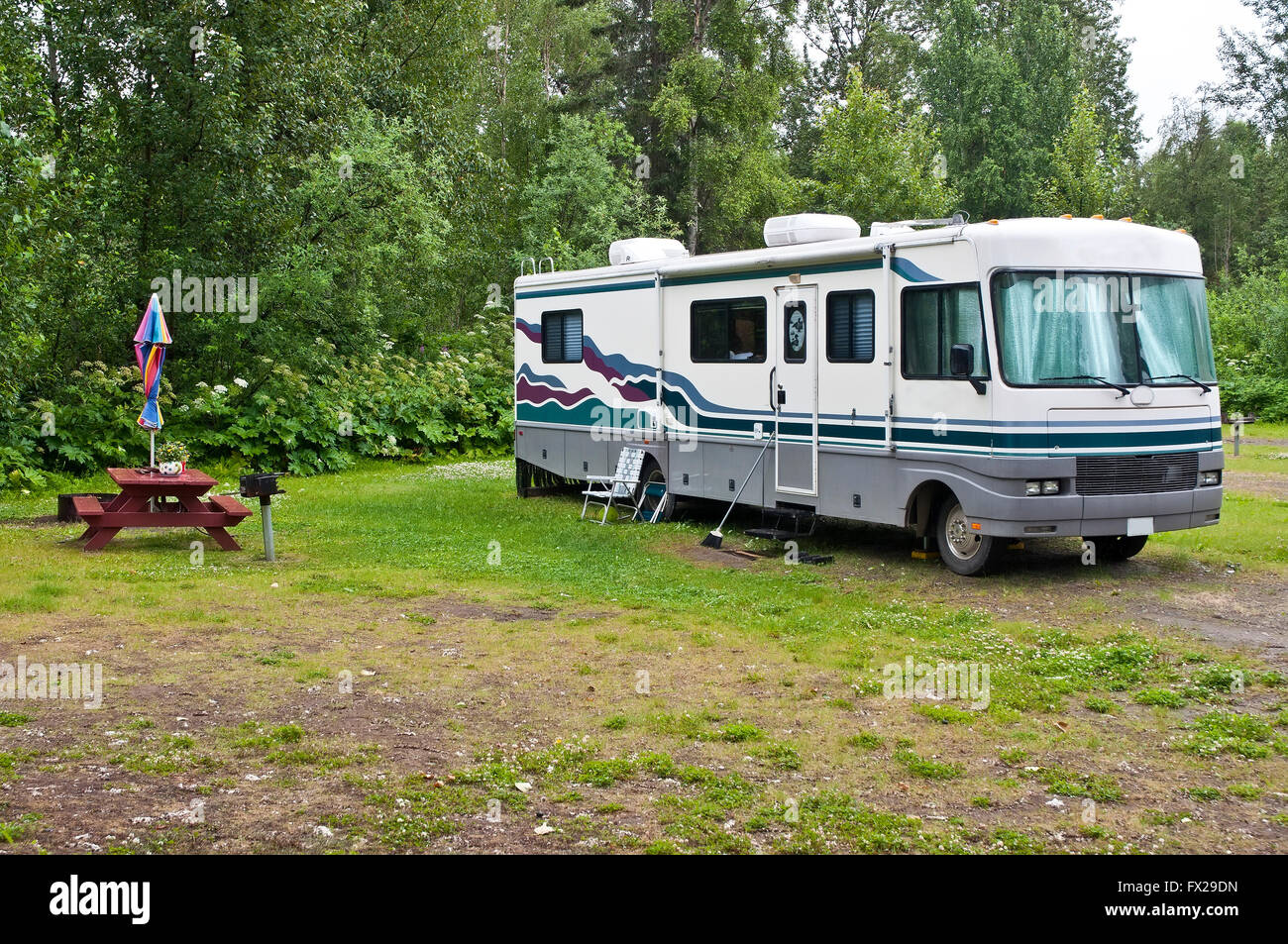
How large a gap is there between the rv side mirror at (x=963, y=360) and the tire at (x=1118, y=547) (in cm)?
225

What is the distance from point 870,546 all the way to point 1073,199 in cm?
2434

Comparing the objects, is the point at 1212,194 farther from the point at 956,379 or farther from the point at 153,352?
the point at 153,352

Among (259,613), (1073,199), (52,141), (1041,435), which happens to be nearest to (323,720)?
(259,613)

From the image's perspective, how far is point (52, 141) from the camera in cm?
1734

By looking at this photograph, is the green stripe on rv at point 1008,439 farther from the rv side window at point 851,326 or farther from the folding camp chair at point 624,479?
the folding camp chair at point 624,479

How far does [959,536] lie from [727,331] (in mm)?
3657

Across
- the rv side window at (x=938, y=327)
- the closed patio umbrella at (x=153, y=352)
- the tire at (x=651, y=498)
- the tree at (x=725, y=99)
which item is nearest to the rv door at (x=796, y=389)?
the rv side window at (x=938, y=327)

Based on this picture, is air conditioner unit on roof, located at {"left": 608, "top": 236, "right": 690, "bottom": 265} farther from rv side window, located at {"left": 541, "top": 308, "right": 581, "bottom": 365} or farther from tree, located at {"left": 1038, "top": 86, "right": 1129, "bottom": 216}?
tree, located at {"left": 1038, "top": 86, "right": 1129, "bottom": 216}

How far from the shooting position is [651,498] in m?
15.0

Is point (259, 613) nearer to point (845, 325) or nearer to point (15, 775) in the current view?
point (15, 775)

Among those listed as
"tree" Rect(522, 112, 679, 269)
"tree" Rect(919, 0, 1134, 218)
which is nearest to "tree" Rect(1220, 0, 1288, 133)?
"tree" Rect(919, 0, 1134, 218)

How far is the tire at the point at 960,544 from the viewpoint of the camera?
422 inches

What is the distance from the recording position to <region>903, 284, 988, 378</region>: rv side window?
10492 mm

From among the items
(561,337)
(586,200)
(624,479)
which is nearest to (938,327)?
(624,479)
